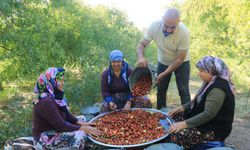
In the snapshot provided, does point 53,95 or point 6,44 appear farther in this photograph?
point 6,44

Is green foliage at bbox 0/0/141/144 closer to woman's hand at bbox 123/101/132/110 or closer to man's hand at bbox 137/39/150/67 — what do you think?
woman's hand at bbox 123/101/132/110

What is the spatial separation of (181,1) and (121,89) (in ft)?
18.4

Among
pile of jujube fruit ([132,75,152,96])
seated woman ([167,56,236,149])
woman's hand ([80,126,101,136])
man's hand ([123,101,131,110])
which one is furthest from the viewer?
pile of jujube fruit ([132,75,152,96])

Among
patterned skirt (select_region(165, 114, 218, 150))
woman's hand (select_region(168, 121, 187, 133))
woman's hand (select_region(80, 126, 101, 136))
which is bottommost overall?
patterned skirt (select_region(165, 114, 218, 150))

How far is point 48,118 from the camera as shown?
3324 mm

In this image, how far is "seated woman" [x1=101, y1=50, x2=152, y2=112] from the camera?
445cm

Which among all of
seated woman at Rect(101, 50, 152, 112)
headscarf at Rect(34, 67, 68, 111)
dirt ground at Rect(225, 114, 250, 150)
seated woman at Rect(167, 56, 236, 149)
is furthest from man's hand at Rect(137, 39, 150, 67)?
dirt ground at Rect(225, 114, 250, 150)

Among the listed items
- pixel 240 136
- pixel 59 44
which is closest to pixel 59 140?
pixel 240 136

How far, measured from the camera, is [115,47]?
7.51 m

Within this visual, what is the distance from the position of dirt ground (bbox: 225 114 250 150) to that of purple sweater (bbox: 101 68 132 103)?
169 cm

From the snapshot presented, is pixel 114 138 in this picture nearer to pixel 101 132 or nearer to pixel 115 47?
pixel 101 132

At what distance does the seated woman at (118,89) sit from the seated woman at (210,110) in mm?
1137

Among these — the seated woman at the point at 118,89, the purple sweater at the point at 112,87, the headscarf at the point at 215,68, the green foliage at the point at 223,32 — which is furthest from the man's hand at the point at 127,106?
the green foliage at the point at 223,32

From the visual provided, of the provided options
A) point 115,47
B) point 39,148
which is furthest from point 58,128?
point 115,47
